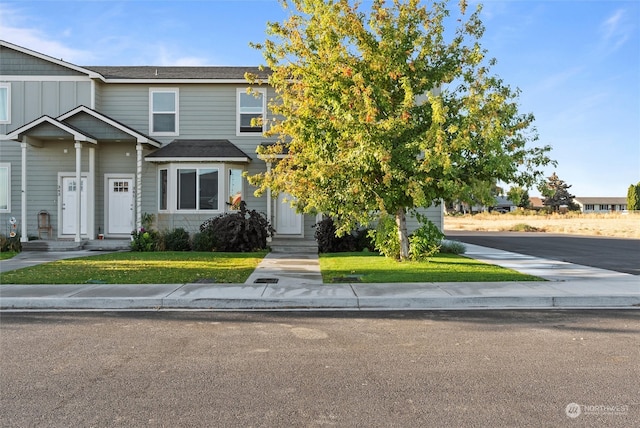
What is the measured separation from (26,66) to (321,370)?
18.9 m

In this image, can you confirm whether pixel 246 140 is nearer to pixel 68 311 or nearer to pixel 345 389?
pixel 68 311

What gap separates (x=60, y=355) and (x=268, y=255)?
10253mm

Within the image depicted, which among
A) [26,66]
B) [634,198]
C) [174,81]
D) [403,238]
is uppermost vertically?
[26,66]

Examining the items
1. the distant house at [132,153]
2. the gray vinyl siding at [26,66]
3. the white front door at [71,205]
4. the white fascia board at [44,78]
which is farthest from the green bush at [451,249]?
the gray vinyl siding at [26,66]

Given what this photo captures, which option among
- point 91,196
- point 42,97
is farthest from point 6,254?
point 42,97

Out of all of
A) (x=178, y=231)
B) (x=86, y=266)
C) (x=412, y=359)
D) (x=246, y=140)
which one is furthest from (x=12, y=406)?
(x=246, y=140)

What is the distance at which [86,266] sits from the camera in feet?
39.3

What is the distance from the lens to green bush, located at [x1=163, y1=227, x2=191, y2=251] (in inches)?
659

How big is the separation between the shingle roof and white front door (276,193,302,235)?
5185 mm

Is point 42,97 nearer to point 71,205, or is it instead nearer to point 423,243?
point 71,205

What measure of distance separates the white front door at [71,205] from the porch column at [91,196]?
16.3 inches

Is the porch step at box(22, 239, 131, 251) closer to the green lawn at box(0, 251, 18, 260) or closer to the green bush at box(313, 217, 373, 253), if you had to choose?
the green lawn at box(0, 251, 18, 260)

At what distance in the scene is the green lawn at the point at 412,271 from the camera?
10078 mm

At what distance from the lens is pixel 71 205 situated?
18078mm
